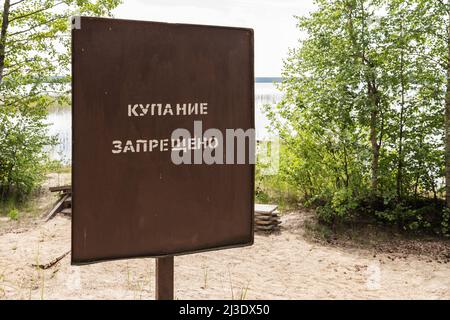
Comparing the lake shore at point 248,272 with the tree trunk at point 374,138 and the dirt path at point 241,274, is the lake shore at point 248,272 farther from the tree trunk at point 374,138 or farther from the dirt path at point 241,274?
the tree trunk at point 374,138

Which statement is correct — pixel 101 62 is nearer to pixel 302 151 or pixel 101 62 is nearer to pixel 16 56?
pixel 302 151

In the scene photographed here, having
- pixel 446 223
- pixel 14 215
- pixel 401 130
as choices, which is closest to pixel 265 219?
pixel 401 130

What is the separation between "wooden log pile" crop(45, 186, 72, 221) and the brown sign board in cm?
746

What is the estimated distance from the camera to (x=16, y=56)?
10367mm

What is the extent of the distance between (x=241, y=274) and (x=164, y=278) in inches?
144

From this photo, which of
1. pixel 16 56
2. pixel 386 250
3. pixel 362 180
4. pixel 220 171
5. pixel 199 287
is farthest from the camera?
pixel 16 56

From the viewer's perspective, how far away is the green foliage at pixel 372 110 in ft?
27.7

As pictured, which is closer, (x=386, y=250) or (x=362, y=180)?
(x=386, y=250)

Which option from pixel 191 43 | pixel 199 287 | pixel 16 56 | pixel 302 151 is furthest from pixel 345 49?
pixel 16 56

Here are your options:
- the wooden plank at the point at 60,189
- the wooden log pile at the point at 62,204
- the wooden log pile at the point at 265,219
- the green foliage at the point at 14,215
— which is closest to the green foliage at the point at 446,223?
the wooden log pile at the point at 265,219

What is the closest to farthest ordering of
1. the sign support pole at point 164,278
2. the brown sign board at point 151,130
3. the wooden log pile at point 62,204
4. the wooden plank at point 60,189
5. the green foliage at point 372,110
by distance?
1. the brown sign board at point 151,130
2. the sign support pole at point 164,278
3. the green foliage at point 372,110
4. the wooden log pile at point 62,204
5. the wooden plank at point 60,189

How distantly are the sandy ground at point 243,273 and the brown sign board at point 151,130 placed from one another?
256 centimetres

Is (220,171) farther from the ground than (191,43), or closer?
closer

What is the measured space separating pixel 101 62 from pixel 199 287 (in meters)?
3.86
